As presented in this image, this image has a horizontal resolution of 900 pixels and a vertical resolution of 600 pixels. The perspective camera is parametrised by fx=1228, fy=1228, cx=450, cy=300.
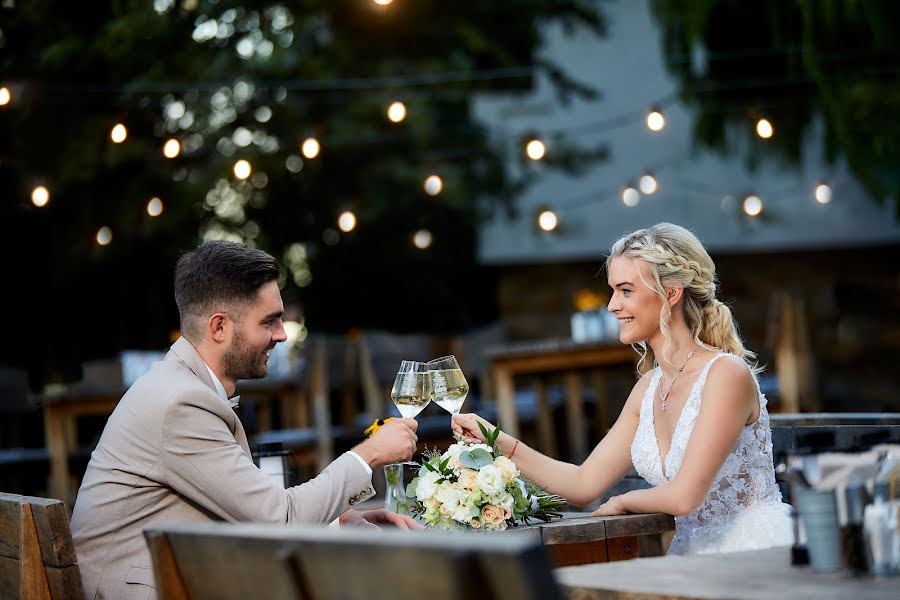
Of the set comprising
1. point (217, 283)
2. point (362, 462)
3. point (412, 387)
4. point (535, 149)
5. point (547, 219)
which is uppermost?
point (535, 149)

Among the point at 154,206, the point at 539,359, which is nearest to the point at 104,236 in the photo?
the point at 154,206

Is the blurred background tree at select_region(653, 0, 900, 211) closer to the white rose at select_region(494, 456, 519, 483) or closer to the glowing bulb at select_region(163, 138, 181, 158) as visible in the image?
the glowing bulb at select_region(163, 138, 181, 158)

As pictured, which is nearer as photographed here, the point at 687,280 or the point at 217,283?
the point at 217,283

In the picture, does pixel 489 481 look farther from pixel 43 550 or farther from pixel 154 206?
pixel 154 206

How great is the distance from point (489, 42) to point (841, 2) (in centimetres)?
338

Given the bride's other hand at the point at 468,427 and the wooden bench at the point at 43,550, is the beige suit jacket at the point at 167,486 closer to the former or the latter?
the wooden bench at the point at 43,550

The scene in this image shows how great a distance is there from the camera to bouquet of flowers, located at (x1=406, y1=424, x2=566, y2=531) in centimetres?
295

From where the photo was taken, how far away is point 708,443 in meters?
3.31

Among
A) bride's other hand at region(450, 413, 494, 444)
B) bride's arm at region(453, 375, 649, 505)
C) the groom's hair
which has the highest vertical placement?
the groom's hair

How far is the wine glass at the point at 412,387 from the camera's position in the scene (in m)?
3.31

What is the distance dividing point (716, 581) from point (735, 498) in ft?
5.49

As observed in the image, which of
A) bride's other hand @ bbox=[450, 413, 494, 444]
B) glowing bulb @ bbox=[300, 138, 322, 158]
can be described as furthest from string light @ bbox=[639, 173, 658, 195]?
bride's other hand @ bbox=[450, 413, 494, 444]

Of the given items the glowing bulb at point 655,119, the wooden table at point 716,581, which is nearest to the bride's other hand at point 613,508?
the wooden table at point 716,581

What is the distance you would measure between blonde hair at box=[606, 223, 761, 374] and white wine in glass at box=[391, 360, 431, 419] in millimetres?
823
